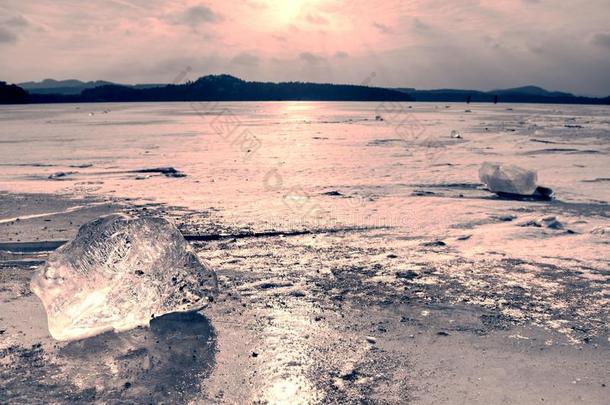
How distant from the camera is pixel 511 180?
697 cm

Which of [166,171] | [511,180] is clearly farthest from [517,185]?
[166,171]

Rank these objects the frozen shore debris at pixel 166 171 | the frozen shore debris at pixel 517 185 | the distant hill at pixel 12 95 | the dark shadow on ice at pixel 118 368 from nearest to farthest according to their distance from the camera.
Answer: the dark shadow on ice at pixel 118 368 → the frozen shore debris at pixel 517 185 → the frozen shore debris at pixel 166 171 → the distant hill at pixel 12 95

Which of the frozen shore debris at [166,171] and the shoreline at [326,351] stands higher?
the frozen shore debris at [166,171]

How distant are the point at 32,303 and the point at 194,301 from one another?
102 centimetres

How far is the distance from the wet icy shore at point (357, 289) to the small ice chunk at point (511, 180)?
243 mm

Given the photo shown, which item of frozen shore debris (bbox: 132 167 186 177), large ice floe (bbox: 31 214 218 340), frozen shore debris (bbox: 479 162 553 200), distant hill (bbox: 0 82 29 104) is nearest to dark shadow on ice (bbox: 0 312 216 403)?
large ice floe (bbox: 31 214 218 340)

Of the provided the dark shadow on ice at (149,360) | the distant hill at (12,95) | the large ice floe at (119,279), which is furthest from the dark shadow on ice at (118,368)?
the distant hill at (12,95)

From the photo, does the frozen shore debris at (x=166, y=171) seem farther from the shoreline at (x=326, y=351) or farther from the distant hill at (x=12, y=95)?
the distant hill at (x=12, y=95)

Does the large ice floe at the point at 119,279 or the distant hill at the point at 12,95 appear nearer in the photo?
the large ice floe at the point at 119,279

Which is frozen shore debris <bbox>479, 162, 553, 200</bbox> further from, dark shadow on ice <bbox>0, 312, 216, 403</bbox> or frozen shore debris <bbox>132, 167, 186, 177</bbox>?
dark shadow on ice <bbox>0, 312, 216, 403</bbox>

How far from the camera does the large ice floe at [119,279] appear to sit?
290 cm

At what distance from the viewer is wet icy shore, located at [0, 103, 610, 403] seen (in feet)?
7.73

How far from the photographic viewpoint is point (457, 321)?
3.01 meters

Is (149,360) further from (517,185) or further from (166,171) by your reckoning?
(166,171)
